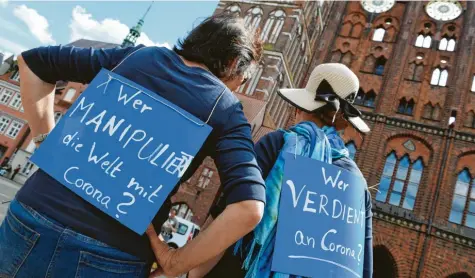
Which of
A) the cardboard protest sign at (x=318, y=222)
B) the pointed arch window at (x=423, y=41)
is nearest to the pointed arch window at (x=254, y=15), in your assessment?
the pointed arch window at (x=423, y=41)

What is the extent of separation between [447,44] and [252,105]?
10.3 metres

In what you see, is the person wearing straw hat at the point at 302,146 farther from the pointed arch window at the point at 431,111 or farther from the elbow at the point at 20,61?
the pointed arch window at the point at 431,111

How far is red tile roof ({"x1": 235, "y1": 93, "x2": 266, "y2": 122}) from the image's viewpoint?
18750 millimetres

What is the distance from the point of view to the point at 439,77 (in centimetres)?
1428

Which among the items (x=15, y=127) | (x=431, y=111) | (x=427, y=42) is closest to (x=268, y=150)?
(x=431, y=111)

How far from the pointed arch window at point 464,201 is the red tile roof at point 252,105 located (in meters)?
10.2

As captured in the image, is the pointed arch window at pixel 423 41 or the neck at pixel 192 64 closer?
the neck at pixel 192 64

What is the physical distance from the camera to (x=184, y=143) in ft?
3.80

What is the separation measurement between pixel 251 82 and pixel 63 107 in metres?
18.5

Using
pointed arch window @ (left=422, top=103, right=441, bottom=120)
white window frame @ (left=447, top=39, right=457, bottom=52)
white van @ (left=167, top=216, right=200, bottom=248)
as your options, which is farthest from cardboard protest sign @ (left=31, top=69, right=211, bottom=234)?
white window frame @ (left=447, top=39, right=457, bottom=52)

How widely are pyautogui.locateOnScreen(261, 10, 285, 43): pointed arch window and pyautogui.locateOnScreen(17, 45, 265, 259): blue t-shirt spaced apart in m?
22.1

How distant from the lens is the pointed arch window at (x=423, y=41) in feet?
49.5

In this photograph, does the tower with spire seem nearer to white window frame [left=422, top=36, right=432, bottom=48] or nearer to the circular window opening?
the circular window opening

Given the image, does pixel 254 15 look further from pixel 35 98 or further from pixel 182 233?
pixel 35 98
